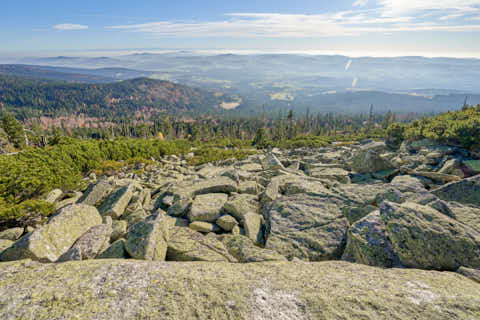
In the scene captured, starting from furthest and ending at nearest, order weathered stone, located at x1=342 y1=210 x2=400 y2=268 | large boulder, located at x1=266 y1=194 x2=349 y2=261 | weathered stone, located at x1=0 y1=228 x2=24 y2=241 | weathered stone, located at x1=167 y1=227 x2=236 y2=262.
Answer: weathered stone, located at x1=0 y1=228 x2=24 y2=241 → large boulder, located at x1=266 y1=194 x2=349 y2=261 → weathered stone, located at x1=167 y1=227 x2=236 y2=262 → weathered stone, located at x1=342 y1=210 x2=400 y2=268

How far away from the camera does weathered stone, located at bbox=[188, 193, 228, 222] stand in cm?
754

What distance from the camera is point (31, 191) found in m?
10.5

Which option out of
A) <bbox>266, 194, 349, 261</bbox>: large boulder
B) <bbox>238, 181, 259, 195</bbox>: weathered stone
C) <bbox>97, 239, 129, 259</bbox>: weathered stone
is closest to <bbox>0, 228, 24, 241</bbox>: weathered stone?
<bbox>97, 239, 129, 259</bbox>: weathered stone

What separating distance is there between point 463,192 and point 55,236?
10.9 m

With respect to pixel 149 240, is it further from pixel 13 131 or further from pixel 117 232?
pixel 13 131

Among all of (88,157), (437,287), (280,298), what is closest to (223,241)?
(280,298)

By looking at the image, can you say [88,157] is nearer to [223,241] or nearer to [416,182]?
[223,241]

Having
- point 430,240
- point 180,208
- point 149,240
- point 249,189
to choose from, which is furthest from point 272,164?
point 149,240

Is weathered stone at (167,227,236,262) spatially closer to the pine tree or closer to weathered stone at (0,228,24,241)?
weathered stone at (0,228,24,241)

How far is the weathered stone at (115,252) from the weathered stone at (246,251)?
2.32 metres

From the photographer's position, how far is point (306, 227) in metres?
6.32

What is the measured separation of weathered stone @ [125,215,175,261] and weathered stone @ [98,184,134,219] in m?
3.60

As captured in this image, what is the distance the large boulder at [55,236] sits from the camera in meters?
4.41

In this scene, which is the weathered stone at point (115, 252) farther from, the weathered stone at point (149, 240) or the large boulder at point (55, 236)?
the large boulder at point (55, 236)
